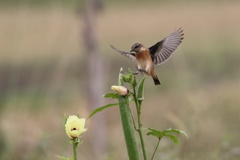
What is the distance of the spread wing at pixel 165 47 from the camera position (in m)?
2.58

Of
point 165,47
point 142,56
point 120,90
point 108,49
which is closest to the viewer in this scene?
point 120,90

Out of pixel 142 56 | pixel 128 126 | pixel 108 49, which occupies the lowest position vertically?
pixel 128 126

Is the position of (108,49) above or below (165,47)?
above

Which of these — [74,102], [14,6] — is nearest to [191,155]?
[74,102]

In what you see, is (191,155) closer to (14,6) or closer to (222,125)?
(222,125)

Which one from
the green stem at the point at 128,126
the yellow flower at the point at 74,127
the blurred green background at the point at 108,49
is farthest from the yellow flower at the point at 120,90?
the blurred green background at the point at 108,49

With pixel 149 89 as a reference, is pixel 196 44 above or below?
above

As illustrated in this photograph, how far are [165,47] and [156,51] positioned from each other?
0.04 metres

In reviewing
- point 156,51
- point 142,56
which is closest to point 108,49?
point 156,51

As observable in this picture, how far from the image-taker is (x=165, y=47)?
2600mm

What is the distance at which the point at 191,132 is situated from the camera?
4.22 meters

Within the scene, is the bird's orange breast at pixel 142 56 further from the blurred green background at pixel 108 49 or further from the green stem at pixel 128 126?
the blurred green background at pixel 108 49

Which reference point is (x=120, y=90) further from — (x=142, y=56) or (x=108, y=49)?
(x=108, y=49)

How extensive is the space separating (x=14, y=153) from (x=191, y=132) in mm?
1857
